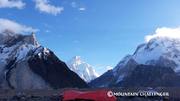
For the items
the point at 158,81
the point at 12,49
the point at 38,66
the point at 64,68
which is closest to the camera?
the point at 38,66

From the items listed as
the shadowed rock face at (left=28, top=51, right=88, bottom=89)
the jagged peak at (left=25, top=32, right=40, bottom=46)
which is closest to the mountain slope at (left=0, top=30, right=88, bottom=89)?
the shadowed rock face at (left=28, top=51, right=88, bottom=89)

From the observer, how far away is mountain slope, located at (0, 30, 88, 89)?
54375mm

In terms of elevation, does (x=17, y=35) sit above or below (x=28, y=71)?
above

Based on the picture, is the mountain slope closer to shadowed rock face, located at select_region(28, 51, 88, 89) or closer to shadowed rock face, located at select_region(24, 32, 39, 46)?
shadowed rock face, located at select_region(28, 51, 88, 89)

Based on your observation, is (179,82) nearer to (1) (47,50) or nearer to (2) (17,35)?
(1) (47,50)

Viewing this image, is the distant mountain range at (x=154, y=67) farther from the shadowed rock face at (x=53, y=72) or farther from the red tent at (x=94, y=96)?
the red tent at (x=94, y=96)

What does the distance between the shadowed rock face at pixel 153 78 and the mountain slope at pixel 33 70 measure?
2038 inches

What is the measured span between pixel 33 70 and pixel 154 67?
8844 centimetres

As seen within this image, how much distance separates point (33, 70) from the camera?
56844 mm

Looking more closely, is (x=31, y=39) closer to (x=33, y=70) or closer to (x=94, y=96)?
(x=33, y=70)

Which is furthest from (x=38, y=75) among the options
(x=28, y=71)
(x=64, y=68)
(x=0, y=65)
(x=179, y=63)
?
(x=179, y=63)

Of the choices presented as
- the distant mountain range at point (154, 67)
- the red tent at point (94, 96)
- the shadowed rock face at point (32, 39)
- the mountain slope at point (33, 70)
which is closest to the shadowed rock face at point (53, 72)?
the mountain slope at point (33, 70)

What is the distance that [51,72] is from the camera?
2333 inches

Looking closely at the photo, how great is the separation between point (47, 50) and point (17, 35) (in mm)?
30202
